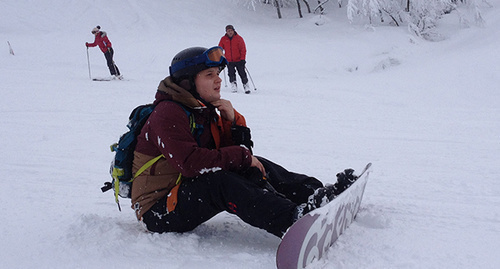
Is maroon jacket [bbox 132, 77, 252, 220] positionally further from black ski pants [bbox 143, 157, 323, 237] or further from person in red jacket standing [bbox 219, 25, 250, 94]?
person in red jacket standing [bbox 219, 25, 250, 94]

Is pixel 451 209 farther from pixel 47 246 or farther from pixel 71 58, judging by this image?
pixel 71 58

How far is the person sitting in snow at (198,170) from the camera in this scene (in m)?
2.36

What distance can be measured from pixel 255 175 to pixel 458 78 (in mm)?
9715

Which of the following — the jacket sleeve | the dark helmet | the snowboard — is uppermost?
the dark helmet

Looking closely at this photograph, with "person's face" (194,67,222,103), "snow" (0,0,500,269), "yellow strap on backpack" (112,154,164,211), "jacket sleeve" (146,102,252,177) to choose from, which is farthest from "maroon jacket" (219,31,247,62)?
"jacket sleeve" (146,102,252,177)

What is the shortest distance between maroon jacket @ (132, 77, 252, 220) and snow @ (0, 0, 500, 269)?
32cm

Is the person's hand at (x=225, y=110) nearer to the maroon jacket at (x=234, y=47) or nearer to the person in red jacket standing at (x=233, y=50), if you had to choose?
the person in red jacket standing at (x=233, y=50)

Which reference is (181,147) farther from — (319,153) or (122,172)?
(319,153)

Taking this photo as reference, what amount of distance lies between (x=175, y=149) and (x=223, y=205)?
435 millimetres

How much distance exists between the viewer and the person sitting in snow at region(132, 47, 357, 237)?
2.36 m

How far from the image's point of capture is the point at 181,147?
237 centimetres

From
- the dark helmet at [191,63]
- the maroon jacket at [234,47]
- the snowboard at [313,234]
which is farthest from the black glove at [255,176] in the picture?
the maroon jacket at [234,47]

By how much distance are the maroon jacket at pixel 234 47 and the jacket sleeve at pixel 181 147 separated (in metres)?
8.66

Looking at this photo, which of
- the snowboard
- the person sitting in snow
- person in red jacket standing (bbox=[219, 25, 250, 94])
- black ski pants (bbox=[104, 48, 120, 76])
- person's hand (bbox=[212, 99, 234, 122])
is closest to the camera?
the snowboard
